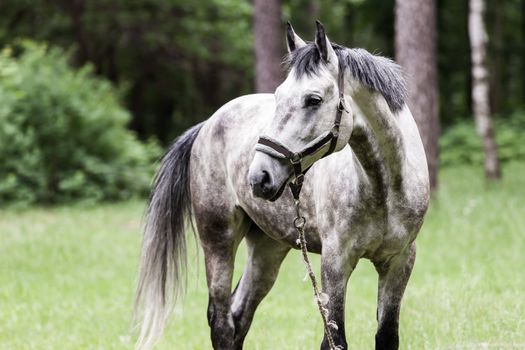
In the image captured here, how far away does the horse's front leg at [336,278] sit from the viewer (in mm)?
3893

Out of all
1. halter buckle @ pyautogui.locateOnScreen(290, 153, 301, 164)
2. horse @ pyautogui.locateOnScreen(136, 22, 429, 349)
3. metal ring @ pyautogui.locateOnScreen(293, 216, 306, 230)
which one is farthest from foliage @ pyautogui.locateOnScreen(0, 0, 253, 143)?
halter buckle @ pyautogui.locateOnScreen(290, 153, 301, 164)

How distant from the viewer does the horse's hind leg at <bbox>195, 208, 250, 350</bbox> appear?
488cm

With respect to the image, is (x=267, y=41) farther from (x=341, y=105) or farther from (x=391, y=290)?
(x=341, y=105)

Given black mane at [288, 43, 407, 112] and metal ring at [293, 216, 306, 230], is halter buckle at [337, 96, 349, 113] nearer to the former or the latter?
black mane at [288, 43, 407, 112]

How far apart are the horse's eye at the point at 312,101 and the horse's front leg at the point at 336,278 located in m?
0.79

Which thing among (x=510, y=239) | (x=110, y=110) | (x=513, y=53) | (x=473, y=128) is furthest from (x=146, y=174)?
(x=513, y=53)

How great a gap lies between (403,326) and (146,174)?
37.9ft

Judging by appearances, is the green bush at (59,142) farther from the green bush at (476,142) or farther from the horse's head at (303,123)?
the horse's head at (303,123)

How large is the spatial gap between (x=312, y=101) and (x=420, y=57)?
27.1 feet

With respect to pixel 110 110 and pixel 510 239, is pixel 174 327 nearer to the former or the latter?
pixel 510 239

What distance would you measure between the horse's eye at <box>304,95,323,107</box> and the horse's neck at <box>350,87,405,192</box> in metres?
0.29

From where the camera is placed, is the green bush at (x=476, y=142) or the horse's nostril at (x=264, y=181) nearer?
the horse's nostril at (x=264, y=181)

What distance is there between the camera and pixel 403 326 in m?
5.88

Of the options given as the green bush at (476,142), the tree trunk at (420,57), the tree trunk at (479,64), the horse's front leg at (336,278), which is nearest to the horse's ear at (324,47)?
the horse's front leg at (336,278)
